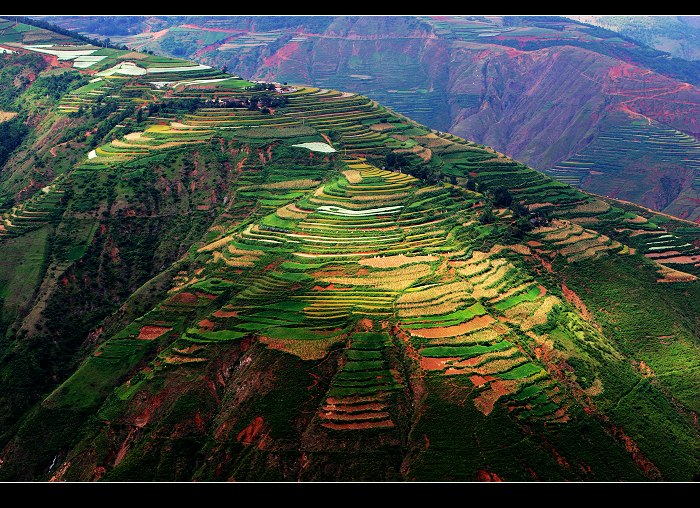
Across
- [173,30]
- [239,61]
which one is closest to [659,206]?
[239,61]

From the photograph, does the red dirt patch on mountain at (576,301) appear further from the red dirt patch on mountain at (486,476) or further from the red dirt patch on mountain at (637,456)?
the red dirt patch on mountain at (486,476)

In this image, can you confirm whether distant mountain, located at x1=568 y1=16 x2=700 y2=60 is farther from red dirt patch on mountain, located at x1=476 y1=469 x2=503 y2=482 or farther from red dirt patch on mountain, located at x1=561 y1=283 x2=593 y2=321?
red dirt patch on mountain, located at x1=476 y1=469 x2=503 y2=482

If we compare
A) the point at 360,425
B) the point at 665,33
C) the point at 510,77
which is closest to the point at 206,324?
the point at 360,425

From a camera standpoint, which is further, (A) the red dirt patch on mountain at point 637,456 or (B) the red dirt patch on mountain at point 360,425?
(A) the red dirt patch on mountain at point 637,456

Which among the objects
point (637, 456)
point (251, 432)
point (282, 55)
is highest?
point (251, 432)

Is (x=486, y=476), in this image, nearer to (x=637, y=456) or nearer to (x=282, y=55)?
(x=637, y=456)

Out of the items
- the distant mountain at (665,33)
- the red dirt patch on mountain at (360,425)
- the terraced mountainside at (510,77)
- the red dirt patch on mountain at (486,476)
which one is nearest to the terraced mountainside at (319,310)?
the red dirt patch on mountain at (360,425)

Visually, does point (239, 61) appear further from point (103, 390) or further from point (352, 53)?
point (103, 390)
